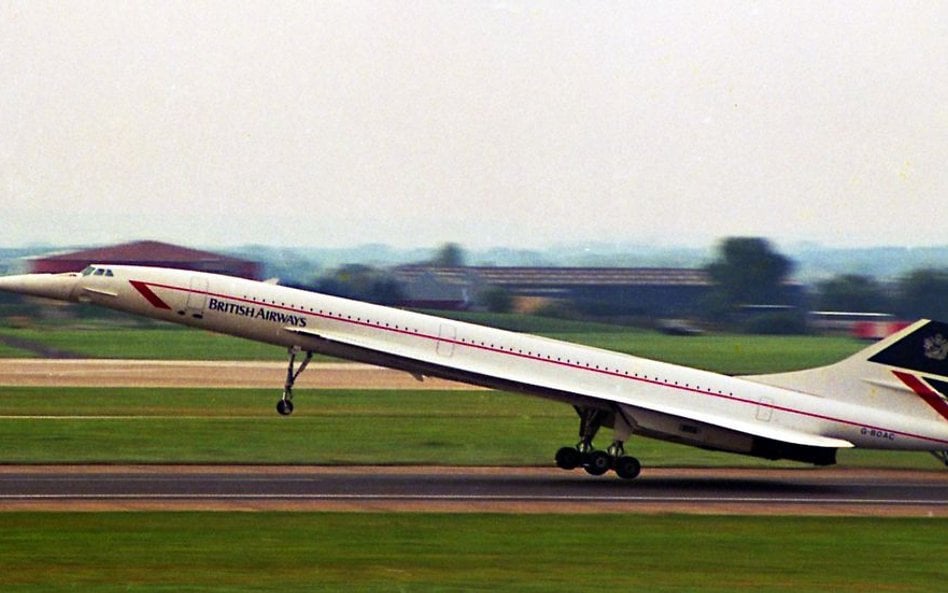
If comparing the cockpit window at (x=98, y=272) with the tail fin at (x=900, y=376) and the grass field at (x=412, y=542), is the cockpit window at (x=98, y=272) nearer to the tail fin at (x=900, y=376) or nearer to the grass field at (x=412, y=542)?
the grass field at (x=412, y=542)

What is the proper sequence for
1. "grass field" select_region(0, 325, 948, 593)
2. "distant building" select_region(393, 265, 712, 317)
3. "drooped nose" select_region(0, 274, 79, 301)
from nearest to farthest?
"grass field" select_region(0, 325, 948, 593)
"drooped nose" select_region(0, 274, 79, 301)
"distant building" select_region(393, 265, 712, 317)

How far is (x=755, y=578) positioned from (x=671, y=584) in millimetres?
1170

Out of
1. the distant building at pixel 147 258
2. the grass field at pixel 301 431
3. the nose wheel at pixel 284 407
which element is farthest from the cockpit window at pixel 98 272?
the distant building at pixel 147 258

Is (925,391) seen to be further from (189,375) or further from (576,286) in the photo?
(576,286)

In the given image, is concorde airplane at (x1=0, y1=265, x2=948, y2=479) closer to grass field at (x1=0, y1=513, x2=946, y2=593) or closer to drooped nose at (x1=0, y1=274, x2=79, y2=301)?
drooped nose at (x1=0, y1=274, x2=79, y2=301)

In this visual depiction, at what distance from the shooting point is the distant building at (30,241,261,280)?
5591 centimetres

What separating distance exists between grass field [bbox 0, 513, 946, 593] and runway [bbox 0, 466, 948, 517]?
1203 mm

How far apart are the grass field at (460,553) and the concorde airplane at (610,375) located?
5689mm

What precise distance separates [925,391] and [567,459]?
685 centimetres

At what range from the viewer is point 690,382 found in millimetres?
28953

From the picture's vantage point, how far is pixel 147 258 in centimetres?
5594

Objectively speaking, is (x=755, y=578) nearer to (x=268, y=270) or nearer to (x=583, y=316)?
(x=268, y=270)

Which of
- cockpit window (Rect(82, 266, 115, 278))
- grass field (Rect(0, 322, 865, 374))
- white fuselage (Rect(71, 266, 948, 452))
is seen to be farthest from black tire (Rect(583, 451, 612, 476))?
grass field (Rect(0, 322, 865, 374))

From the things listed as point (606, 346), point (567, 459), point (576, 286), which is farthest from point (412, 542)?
point (576, 286)
